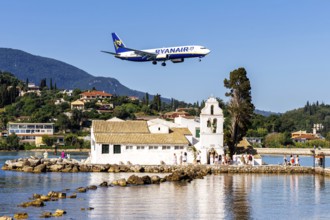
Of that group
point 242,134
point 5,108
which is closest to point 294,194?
point 242,134

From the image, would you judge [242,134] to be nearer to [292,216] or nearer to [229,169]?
[229,169]

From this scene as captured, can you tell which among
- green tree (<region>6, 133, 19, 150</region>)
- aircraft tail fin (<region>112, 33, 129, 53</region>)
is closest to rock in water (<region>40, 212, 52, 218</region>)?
aircraft tail fin (<region>112, 33, 129, 53</region>)

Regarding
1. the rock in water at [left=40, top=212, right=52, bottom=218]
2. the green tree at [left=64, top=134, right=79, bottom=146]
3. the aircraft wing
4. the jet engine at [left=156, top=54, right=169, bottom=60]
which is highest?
the aircraft wing

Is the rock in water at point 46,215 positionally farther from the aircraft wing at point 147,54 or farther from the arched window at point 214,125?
the aircraft wing at point 147,54

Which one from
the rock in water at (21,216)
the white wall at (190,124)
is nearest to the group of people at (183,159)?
the white wall at (190,124)

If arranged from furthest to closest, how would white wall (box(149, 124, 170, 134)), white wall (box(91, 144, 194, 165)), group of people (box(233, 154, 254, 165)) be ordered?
white wall (box(149, 124, 170, 134)), white wall (box(91, 144, 194, 165)), group of people (box(233, 154, 254, 165))

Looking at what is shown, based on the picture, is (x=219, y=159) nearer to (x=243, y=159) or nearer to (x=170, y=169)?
(x=243, y=159)

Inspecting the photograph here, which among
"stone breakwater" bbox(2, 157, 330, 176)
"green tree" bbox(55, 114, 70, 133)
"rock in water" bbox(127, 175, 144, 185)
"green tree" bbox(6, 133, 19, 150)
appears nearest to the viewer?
"rock in water" bbox(127, 175, 144, 185)

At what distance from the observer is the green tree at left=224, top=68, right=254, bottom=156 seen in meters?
64.0

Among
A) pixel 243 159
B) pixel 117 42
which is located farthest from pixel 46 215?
pixel 117 42

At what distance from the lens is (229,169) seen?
188ft

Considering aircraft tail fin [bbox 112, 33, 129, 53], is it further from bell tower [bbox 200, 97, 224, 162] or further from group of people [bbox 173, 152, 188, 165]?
group of people [bbox 173, 152, 188, 165]

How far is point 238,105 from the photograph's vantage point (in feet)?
211

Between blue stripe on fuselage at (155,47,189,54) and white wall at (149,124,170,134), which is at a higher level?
blue stripe on fuselage at (155,47,189,54)
